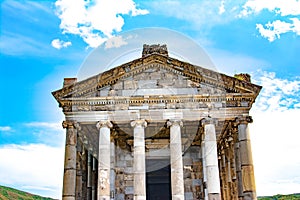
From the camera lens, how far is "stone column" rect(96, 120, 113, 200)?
16.5 metres

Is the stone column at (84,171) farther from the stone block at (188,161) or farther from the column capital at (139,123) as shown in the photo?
the stone block at (188,161)

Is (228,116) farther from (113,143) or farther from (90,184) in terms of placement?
(90,184)

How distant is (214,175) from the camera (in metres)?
16.5

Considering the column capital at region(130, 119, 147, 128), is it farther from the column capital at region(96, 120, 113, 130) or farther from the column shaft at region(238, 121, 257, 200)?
the column shaft at region(238, 121, 257, 200)

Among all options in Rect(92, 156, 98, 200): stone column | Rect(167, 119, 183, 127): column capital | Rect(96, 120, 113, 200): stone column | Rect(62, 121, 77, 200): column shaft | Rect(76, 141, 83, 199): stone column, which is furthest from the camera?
Rect(92, 156, 98, 200): stone column

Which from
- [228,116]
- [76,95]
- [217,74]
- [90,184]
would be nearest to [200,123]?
[228,116]

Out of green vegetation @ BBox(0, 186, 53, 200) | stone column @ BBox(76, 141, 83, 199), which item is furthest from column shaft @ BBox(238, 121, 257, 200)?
green vegetation @ BBox(0, 186, 53, 200)

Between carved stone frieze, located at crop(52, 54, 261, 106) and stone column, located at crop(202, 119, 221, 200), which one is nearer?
stone column, located at crop(202, 119, 221, 200)

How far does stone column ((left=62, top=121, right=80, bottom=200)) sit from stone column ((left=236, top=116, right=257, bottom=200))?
347 inches

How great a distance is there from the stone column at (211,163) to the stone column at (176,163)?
4.60 feet

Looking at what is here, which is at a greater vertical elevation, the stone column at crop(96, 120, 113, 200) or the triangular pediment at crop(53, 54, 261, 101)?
the triangular pediment at crop(53, 54, 261, 101)

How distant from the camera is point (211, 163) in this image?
16828 millimetres

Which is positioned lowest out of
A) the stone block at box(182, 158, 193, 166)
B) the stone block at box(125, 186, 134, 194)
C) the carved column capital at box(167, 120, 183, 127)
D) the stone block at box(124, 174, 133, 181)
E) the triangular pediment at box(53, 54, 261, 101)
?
the stone block at box(125, 186, 134, 194)

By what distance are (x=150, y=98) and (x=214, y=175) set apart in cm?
520
